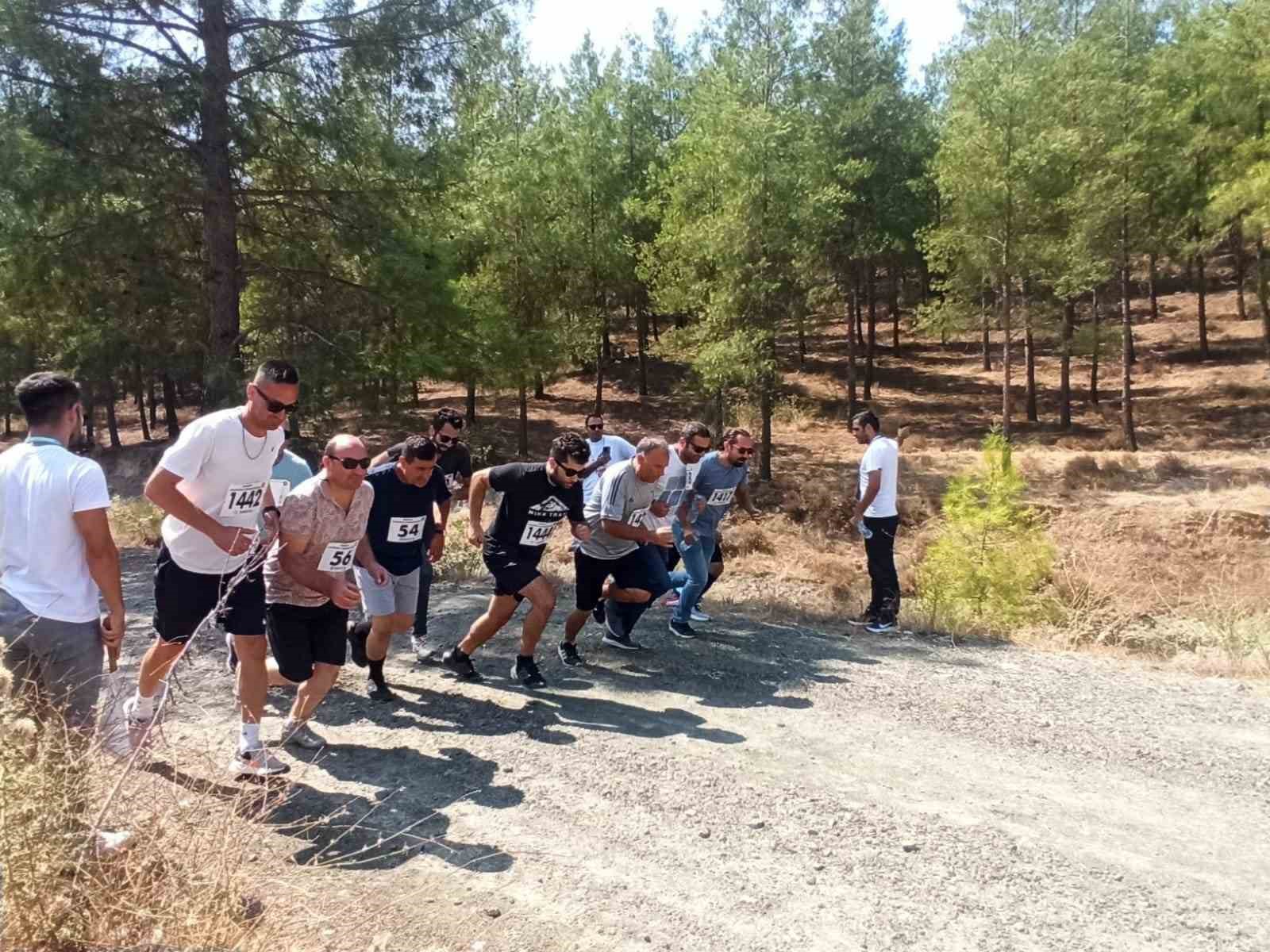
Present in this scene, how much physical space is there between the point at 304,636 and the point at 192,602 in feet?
1.95

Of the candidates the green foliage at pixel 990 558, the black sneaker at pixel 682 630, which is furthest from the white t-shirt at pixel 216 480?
the green foliage at pixel 990 558

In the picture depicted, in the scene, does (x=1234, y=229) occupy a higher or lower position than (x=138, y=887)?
higher

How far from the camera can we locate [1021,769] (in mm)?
4824

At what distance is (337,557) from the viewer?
16.3 feet

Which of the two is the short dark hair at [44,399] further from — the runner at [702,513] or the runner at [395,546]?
the runner at [702,513]

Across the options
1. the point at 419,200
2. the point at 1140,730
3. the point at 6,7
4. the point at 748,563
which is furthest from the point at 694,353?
the point at 1140,730

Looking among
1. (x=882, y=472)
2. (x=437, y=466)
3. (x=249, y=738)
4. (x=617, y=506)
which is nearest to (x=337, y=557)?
(x=249, y=738)

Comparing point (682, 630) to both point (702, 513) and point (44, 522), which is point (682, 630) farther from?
point (44, 522)

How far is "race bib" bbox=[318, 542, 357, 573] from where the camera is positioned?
193 inches

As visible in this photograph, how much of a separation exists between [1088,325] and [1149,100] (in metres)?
5.88

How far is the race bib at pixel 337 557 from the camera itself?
193 inches

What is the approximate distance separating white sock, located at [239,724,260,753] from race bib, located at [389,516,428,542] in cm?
→ 168

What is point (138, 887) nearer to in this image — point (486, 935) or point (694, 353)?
point (486, 935)

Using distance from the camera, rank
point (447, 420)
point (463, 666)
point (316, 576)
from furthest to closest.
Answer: point (447, 420) < point (463, 666) < point (316, 576)
